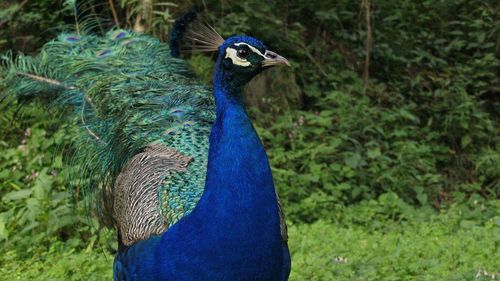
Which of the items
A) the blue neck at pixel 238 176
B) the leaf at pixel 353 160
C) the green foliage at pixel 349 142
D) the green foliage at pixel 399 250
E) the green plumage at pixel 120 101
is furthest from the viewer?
the leaf at pixel 353 160

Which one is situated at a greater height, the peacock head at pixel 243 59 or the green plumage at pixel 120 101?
the peacock head at pixel 243 59

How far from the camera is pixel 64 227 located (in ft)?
15.2

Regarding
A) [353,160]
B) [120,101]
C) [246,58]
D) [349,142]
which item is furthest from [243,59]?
[349,142]

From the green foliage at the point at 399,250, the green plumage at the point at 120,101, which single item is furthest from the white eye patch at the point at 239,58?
the green foliage at the point at 399,250

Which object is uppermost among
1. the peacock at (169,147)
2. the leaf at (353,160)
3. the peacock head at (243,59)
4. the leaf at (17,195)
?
the peacock head at (243,59)

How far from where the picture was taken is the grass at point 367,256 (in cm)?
373

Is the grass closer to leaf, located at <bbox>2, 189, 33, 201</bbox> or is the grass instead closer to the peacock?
leaf, located at <bbox>2, 189, 33, 201</bbox>

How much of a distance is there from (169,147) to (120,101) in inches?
15.6

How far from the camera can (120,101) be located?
352cm

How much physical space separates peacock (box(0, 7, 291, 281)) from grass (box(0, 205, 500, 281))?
0.59m

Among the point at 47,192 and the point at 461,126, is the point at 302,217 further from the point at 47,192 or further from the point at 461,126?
the point at 461,126

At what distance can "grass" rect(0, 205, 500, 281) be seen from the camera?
3.73 metres

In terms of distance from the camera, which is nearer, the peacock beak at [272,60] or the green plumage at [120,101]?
the peacock beak at [272,60]

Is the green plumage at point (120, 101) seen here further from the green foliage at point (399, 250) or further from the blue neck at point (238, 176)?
the green foliage at point (399, 250)
